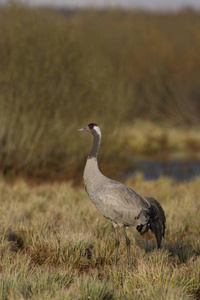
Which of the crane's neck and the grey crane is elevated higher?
the crane's neck

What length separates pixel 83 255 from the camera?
5.24 metres

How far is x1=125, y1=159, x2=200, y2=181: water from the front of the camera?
13.6 m

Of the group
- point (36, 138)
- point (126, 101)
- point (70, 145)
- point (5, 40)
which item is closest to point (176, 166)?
point (126, 101)

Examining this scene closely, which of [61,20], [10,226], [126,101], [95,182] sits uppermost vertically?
[61,20]

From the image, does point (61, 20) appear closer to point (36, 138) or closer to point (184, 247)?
point (36, 138)

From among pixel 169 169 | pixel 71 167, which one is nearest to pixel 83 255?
pixel 71 167

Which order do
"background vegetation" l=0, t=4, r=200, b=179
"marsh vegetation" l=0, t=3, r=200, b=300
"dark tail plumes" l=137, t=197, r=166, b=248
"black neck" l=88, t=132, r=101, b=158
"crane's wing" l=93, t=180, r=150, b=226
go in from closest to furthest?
"marsh vegetation" l=0, t=3, r=200, b=300, "crane's wing" l=93, t=180, r=150, b=226, "dark tail plumes" l=137, t=197, r=166, b=248, "black neck" l=88, t=132, r=101, b=158, "background vegetation" l=0, t=4, r=200, b=179

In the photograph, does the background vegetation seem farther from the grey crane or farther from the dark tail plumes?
the dark tail plumes

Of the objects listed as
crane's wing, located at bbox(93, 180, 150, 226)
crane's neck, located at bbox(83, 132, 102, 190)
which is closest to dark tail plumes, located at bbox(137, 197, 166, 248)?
crane's wing, located at bbox(93, 180, 150, 226)

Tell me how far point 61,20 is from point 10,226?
663 centimetres

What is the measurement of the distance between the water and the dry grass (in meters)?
4.73

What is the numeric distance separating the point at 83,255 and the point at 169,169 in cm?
998

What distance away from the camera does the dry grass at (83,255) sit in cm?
394

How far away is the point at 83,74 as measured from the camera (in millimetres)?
11492
